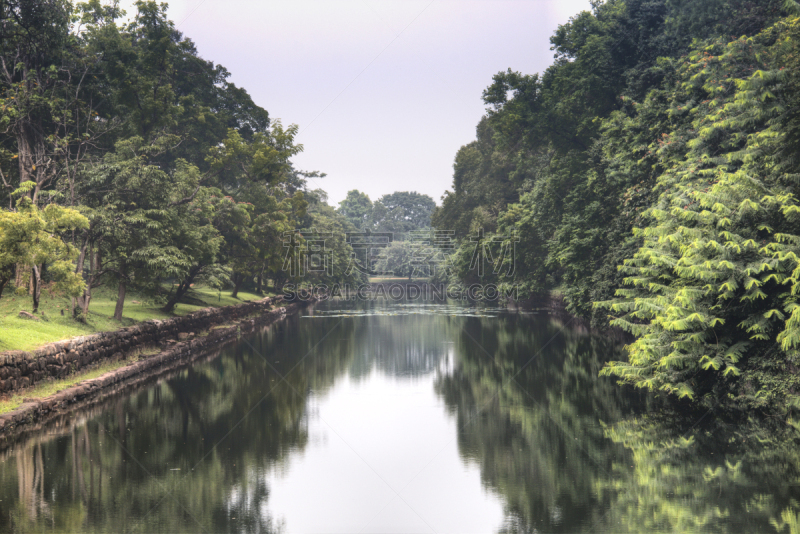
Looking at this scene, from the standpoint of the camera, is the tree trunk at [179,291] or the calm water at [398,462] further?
the tree trunk at [179,291]

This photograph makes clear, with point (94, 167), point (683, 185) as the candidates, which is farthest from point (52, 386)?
point (683, 185)

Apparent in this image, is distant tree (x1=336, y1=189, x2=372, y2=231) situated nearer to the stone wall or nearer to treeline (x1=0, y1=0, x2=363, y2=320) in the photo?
treeline (x1=0, y1=0, x2=363, y2=320)

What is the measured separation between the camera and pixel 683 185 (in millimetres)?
17656

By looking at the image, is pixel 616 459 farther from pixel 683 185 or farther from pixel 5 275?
pixel 5 275

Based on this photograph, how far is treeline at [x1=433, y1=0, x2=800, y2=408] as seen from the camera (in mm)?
13008

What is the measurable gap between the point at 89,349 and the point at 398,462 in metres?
11.1

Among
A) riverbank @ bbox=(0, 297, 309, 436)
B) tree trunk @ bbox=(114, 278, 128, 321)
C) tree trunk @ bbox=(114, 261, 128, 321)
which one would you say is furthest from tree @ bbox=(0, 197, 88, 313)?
tree trunk @ bbox=(114, 261, 128, 321)

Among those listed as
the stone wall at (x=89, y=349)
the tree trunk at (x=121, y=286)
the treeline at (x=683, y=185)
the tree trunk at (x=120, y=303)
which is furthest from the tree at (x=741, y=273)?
the tree trunk at (x=121, y=286)

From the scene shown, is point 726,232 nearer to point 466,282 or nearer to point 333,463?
point 333,463

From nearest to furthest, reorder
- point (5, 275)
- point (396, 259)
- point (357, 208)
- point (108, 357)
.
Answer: point (5, 275)
point (108, 357)
point (396, 259)
point (357, 208)

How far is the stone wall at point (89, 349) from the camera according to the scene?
535 inches

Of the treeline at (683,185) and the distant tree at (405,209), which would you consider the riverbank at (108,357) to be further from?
the distant tree at (405,209)

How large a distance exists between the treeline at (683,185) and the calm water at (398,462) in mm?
1637

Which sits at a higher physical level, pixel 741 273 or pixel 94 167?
pixel 94 167
